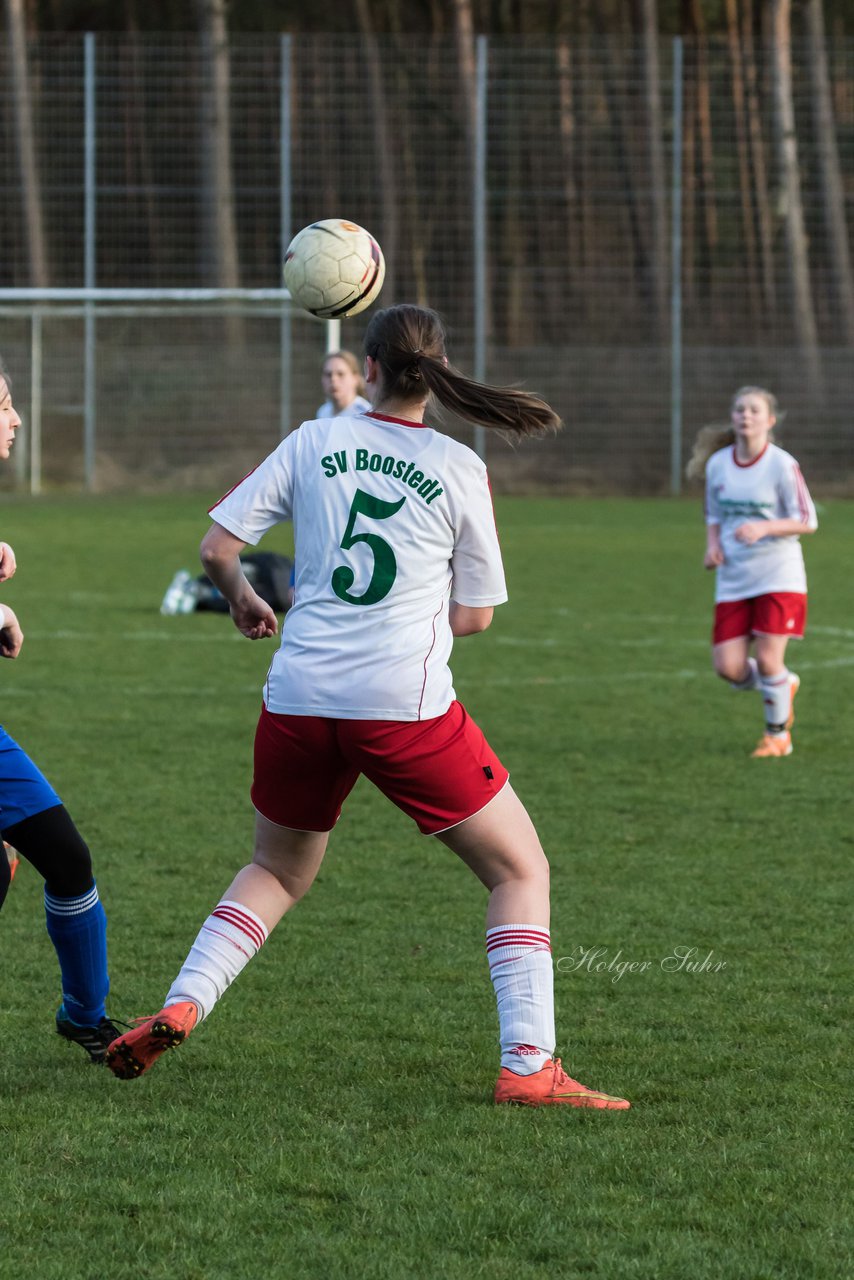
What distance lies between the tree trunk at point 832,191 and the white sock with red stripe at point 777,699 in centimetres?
2096

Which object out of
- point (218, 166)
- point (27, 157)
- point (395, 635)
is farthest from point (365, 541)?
point (27, 157)

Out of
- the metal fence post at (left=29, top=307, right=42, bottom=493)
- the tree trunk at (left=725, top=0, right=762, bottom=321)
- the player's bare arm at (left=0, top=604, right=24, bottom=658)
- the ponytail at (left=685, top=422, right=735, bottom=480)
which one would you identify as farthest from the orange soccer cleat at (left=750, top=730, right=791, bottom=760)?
the tree trunk at (left=725, top=0, right=762, bottom=321)

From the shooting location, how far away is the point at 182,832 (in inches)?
266

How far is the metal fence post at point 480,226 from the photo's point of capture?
2717cm

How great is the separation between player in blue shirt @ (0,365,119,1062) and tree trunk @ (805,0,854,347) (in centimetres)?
2572

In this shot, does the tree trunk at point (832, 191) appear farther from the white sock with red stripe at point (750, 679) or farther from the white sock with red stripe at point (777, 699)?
the white sock with red stripe at point (777, 699)

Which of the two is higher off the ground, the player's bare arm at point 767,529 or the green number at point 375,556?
the green number at point 375,556

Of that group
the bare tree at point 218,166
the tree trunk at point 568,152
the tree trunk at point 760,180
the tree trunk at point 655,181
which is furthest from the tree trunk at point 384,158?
the tree trunk at point 760,180

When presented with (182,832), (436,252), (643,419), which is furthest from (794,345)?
(182,832)

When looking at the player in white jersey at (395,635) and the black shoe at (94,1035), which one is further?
the black shoe at (94,1035)

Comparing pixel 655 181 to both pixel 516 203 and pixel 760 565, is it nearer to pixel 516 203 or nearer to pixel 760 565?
pixel 516 203

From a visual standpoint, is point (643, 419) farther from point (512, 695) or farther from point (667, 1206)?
point (667, 1206)

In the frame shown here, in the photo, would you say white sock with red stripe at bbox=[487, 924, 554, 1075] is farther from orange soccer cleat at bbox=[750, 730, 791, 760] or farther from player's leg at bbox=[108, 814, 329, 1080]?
orange soccer cleat at bbox=[750, 730, 791, 760]

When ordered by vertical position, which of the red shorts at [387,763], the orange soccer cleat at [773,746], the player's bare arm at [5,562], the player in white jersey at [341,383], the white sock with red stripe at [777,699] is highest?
the player in white jersey at [341,383]
